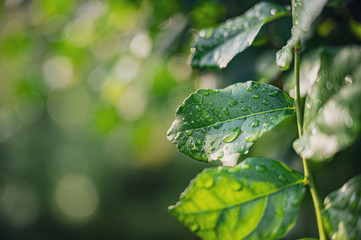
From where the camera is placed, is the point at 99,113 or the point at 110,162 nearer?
the point at 99,113

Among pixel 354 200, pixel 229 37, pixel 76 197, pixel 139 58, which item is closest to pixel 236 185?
pixel 354 200

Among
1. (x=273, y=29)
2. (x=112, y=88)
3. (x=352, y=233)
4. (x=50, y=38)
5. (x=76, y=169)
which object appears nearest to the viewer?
(x=352, y=233)

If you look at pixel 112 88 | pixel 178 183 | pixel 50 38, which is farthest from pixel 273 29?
pixel 178 183

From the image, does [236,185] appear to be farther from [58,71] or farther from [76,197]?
[76,197]

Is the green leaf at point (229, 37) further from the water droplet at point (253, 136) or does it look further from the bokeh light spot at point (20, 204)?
the bokeh light spot at point (20, 204)

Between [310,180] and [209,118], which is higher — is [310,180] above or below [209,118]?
below

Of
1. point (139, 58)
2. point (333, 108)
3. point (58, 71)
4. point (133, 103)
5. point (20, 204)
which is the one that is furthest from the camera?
point (20, 204)

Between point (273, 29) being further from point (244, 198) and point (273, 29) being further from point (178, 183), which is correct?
point (178, 183)

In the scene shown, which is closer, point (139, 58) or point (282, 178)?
point (282, 178)
